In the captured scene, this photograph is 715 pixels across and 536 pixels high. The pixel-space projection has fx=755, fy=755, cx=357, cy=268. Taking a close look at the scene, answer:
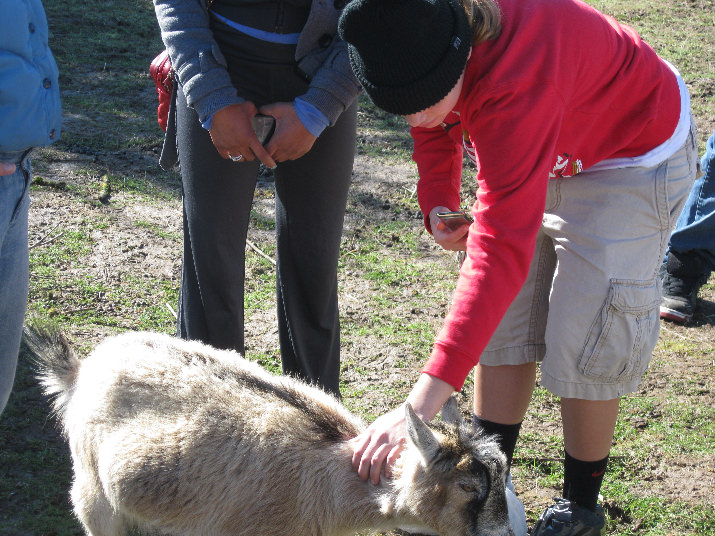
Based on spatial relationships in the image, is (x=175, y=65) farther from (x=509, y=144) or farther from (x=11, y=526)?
(x=11, y=526)

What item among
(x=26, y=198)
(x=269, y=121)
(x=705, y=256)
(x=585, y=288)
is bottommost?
(x=705, y=256)

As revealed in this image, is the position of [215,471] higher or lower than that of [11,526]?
higher

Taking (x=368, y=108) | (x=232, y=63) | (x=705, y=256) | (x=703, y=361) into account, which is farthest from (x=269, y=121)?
(x=368, y=108)

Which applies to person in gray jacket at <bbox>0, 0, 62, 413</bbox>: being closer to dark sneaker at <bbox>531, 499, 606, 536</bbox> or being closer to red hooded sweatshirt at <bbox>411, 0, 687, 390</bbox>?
red hooded sweatshirt at <bbox>411, 0, 687, 390</bbox>

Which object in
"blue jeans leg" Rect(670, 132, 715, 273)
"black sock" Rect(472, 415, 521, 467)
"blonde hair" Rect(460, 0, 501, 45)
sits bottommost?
"black sock" Rect(472, 415, 521, 467)

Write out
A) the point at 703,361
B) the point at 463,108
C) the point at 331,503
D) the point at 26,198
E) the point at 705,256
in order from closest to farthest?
1. the point at 463,108
2. the point at 331,503
3. the point at 26,198
4. the point at 703,361
5. the point at 705,256

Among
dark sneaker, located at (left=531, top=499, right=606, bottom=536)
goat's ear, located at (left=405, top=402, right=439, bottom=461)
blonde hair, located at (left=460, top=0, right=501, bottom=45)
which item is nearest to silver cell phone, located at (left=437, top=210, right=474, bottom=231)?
blonde hair, located at (left=460, top=0, right=501, bottom=45)

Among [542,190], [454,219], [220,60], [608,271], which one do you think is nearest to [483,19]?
[542,190]

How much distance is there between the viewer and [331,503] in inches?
96.6

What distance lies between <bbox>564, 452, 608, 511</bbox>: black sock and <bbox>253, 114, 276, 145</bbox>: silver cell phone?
161 cm

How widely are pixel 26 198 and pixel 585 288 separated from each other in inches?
76.4

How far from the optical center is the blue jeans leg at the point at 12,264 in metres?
2.51

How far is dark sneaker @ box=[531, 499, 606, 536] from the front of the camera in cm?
268

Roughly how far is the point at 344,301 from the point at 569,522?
2170 millimetres
